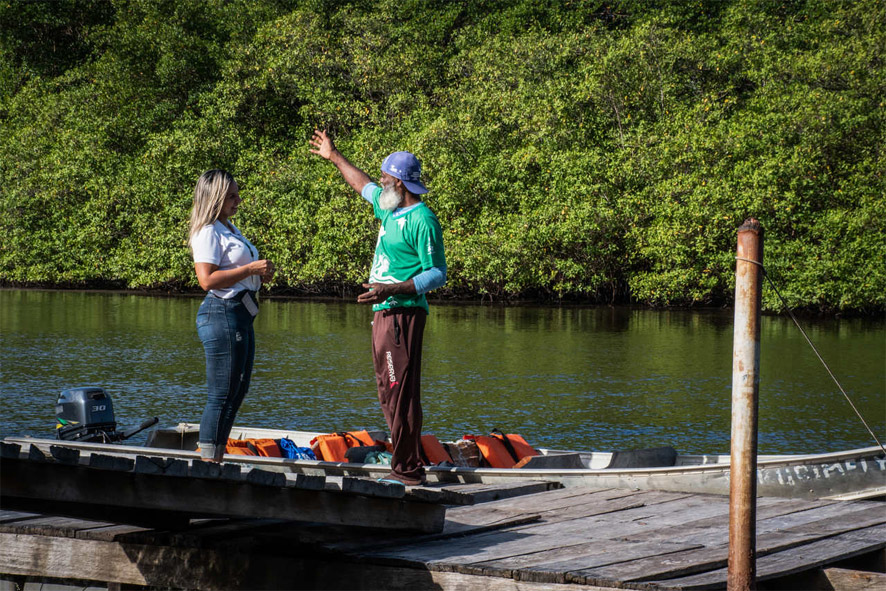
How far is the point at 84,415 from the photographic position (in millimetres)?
9055

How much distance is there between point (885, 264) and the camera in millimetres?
35125


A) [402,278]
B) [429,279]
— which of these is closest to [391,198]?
[402,278]

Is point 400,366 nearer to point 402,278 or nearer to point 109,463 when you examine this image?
point 402,278

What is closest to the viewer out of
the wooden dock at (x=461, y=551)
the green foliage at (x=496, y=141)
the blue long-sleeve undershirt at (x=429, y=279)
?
the wooden dock at (x=461, y=551)

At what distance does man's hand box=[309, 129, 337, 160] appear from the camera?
23.1 feet

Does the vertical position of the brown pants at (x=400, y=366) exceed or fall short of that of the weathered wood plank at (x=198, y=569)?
it exceeds it

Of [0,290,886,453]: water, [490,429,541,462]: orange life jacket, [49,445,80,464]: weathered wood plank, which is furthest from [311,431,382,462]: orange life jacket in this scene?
[0,290,886,453]: water

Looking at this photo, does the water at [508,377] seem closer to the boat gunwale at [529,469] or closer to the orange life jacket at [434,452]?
the orange life jacket at [434,452]

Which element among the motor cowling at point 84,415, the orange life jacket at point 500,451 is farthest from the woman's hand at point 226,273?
the motor cowling at point 84,415

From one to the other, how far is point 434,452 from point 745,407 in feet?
11.8

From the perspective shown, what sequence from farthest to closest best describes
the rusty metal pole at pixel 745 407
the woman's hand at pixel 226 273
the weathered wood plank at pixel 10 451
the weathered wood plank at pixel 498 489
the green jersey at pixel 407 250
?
the weathered wood plank at pixel 498 489 → the green jersey at pixel 407 250 → the woman's hand at pixel 226 273 → the rusty metal pole at pixel 745 407 → the weathered wood plank at pixel 10 451

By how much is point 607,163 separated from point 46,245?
28014 mm

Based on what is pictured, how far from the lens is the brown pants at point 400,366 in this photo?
6.20 meters

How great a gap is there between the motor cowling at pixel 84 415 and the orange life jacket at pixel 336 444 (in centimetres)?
214
